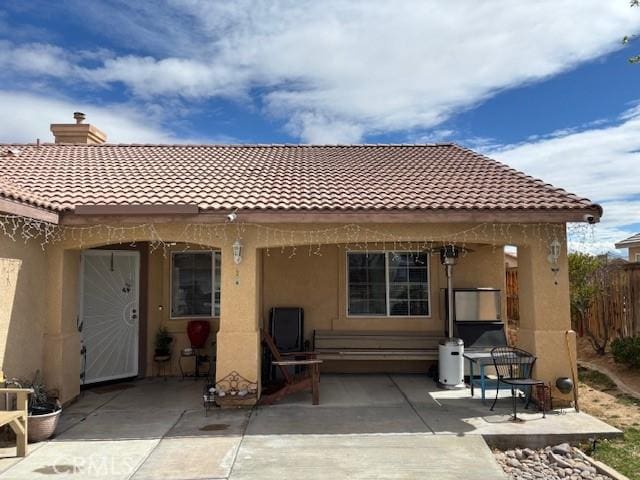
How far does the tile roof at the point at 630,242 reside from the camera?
23062mm

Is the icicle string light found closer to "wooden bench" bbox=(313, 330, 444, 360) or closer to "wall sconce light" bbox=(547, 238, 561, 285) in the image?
"wall sconce light" bbox=(547, 238, 561, 285)

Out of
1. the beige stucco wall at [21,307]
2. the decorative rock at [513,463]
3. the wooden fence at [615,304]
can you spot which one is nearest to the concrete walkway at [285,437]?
the decorative rock at [513,463]

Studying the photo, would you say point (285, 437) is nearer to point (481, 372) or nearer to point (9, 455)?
point (9, 455)

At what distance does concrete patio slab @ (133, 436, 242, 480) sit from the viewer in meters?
4.99

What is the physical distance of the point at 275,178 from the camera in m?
9.23

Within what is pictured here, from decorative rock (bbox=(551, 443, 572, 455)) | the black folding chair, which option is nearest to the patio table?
the black folding chair

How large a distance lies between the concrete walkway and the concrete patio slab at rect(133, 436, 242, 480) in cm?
1

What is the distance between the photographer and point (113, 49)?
37.6 feet

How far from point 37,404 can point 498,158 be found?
9.38m

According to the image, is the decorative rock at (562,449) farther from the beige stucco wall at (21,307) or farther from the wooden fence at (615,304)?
the beige stucco wall at (21,307)

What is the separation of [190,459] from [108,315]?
4648 millimetres

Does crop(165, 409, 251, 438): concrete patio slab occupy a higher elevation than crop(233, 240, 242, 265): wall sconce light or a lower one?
lower

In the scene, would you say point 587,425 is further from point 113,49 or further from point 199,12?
point 113,49

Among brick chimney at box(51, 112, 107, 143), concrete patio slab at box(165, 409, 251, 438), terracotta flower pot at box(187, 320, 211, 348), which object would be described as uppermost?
brick chimney at box(51, 112, 107, 143)
